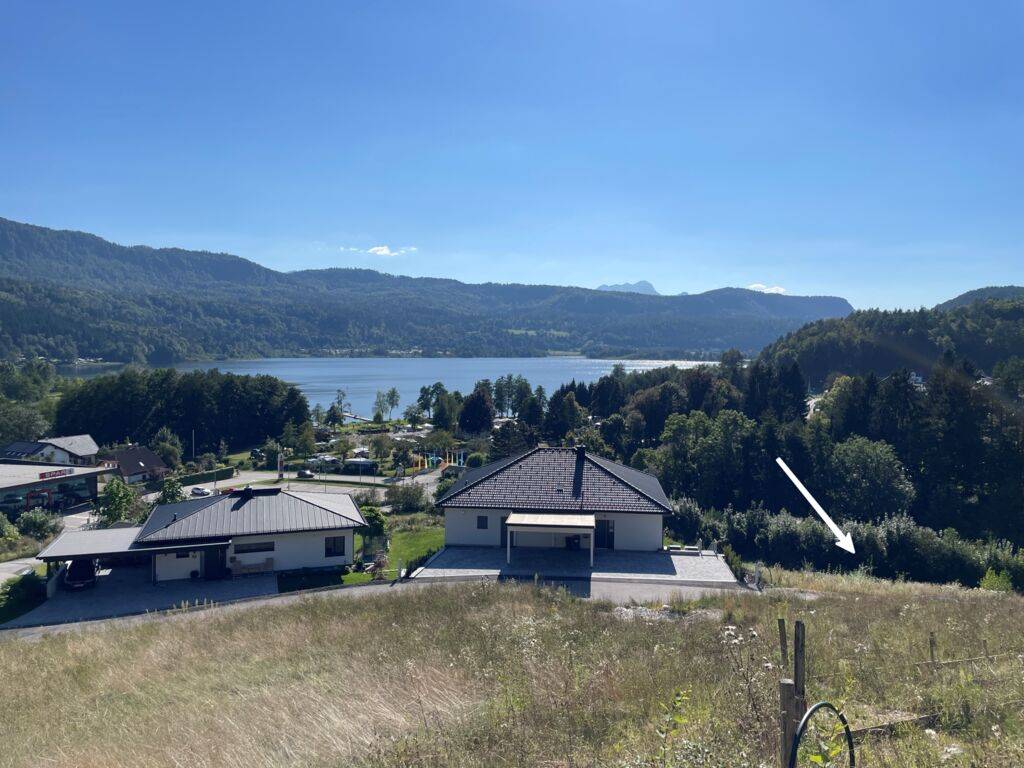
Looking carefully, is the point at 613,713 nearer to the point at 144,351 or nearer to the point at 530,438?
the point at 530,438

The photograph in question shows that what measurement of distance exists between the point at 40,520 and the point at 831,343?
296ft

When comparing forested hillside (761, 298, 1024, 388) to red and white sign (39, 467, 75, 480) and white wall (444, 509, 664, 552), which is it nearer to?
white wall (444, 509, 664, 552)

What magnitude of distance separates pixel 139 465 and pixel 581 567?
37101mm

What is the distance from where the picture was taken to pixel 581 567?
66.2 feet

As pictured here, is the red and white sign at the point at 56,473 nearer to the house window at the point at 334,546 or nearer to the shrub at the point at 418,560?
the house window at the point at 334,546

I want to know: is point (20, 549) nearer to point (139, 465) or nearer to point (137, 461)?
point (139, 465)

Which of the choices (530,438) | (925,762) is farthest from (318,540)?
(530,438)

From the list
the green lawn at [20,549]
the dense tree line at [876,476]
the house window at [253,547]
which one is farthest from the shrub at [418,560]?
the green lawn at [20,549]

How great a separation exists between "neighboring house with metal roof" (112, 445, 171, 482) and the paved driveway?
2528 cm

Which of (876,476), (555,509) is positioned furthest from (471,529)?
(876,476)

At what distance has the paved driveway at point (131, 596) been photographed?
1748 centimetres

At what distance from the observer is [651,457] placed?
137 feet

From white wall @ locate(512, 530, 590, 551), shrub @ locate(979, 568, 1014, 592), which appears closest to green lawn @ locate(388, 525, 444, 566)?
white wall @ locate(512, 530, 590, 551)

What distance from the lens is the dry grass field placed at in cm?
540
